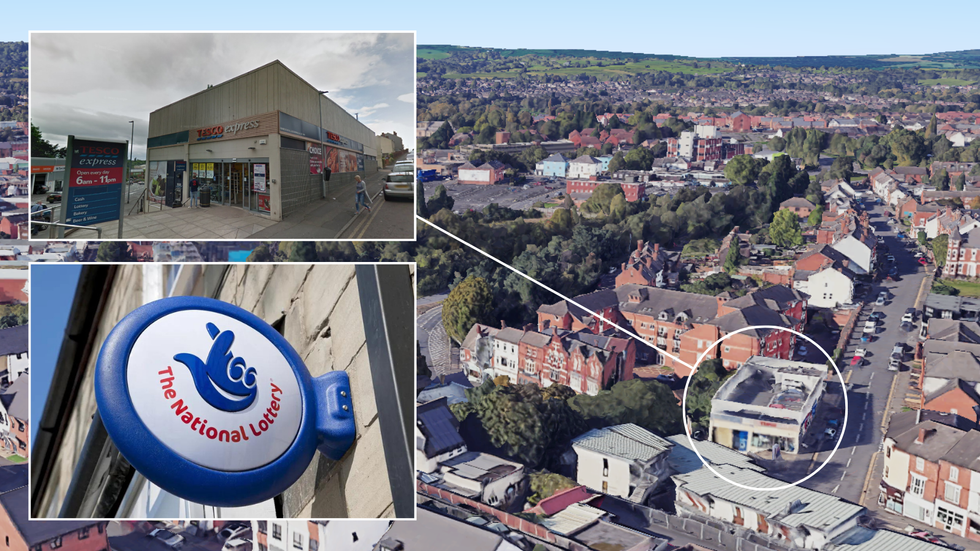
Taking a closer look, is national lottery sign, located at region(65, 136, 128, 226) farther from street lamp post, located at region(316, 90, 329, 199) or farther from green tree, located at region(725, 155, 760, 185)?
green tree, located at region(725, 155, 760, 185)

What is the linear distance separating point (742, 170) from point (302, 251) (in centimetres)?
1196

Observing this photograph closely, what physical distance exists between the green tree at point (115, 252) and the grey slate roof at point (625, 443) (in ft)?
23.1

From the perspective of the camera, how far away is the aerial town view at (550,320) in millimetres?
2100

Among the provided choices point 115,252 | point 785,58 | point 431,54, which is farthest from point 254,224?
point 785,58

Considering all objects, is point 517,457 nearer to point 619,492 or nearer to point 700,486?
point 619,492

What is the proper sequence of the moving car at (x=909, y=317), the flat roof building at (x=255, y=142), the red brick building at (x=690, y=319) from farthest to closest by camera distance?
the moving car at (x=909, y=317), the red brick building at (x=690, y=319), the flat roof building at (x=255, y=142)

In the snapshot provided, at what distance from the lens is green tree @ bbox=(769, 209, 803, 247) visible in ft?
55.4

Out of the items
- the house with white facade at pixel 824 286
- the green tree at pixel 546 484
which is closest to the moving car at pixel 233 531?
the green tree at pixel 546 484

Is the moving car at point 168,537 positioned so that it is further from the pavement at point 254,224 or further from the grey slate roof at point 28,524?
the pavement at point 254,224

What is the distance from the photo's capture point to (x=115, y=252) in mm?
12703

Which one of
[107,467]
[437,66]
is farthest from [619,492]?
[437,66]

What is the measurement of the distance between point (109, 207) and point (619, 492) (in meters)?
5.39

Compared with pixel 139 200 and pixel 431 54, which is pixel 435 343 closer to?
pixel 139 200

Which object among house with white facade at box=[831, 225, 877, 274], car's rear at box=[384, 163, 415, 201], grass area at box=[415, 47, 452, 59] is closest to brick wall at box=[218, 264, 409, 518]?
car's rear at box=[384, 163, 415, 201]
